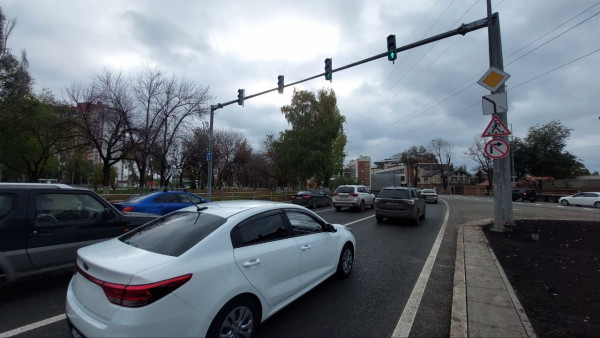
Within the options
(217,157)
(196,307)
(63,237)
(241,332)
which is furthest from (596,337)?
(217,157)

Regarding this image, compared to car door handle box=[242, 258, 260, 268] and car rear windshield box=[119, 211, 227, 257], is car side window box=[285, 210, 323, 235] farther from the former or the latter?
car rear windshield box=[119, 211, 227, 257]

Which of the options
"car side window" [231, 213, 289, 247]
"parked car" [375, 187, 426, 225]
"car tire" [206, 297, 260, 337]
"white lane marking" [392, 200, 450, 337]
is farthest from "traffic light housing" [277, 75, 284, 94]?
"car tire" [206, 297, 260, 337]

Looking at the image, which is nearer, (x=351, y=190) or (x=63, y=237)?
(x=63, y=237)

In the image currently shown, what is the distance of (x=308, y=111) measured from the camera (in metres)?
32.5

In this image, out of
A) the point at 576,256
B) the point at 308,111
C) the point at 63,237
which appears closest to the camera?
the point at 63,237

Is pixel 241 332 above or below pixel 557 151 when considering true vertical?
below

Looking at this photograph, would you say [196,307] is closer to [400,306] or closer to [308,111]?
[400,306]

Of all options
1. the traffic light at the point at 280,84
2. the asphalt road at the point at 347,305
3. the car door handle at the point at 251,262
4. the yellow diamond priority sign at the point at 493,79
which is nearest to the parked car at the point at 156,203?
the asphalt road at the point at 347,305

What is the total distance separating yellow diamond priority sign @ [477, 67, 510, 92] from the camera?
8.32 meters

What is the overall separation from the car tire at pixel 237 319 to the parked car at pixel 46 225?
3566 millimetres

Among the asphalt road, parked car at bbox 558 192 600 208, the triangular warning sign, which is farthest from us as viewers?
parked car at bbox 558 192 600 208

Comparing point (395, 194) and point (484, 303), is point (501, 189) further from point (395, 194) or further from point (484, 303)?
point (484, 303)

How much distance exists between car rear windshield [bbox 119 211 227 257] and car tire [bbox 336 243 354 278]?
2.54 meters

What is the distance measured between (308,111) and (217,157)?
18797 mm
